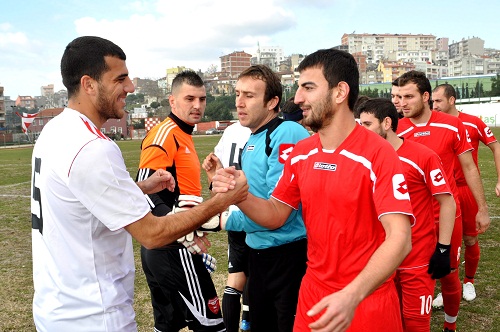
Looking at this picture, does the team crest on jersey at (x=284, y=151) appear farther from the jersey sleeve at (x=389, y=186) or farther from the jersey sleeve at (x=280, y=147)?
the jersey sleeve at (x=389, y=186)

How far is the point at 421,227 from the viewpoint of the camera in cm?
392

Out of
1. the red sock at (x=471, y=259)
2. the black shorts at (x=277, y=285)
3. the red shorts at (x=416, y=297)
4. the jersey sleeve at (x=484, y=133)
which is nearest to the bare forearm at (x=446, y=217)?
the red shorts at (x=416, y=297)

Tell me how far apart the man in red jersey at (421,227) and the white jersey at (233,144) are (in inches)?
62.3

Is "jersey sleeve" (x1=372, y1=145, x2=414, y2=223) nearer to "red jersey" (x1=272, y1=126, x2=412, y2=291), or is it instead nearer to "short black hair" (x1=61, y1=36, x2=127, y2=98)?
"red jersey" (x1=272, y1=126, x2=412, y2=291)

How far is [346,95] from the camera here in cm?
266

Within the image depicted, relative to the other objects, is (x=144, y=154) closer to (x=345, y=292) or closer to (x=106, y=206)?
(x=106, y=206)

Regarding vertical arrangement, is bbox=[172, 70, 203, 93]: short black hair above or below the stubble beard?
above

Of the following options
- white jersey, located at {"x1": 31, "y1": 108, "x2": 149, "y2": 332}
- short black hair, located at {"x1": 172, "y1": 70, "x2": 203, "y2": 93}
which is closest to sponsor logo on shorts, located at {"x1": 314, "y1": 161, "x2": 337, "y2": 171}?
white jersey, located at {"x1": 31, "y1": 108, "x2": 149, "y2": 332}

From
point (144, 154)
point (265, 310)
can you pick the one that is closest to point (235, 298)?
point (265, 310)

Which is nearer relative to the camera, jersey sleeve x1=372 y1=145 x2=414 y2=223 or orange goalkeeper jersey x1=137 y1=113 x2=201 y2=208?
jersey sleeve x1=372 y1=145 x2=414 y2=223

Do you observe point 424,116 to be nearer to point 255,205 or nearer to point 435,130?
point 435,130

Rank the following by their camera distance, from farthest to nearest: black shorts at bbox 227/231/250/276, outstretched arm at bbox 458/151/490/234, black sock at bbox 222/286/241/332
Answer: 1. outstretched arm at bbox 458/151/490/234
2. black shorts at bbox 227/231/250/276
3. black sock at bbox 222/286/241/332

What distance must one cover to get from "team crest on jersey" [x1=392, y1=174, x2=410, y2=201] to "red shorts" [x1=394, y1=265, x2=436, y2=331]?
169cm

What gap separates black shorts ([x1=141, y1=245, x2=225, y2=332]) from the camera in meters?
3.83
